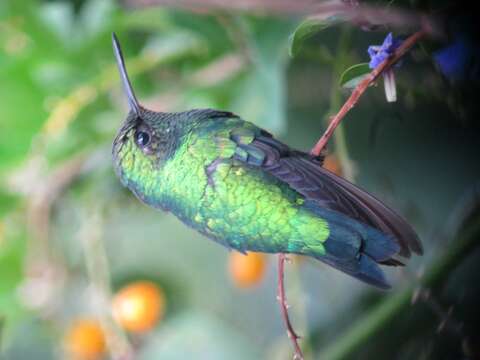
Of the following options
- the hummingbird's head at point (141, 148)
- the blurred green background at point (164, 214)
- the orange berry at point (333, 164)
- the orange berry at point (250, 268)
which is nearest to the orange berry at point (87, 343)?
the blurred green background at point (164, 214)

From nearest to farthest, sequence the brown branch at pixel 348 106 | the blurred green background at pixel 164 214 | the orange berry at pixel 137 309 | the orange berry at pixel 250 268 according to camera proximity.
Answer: the brown branch at pixel 348 106 → the blurred green background at pixel 164 214 → the orange berry at pixel 250 268 → the orange berry at pixel 137 309

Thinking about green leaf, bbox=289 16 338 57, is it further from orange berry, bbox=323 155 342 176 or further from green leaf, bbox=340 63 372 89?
orange berry, bbox=323 155 342 176

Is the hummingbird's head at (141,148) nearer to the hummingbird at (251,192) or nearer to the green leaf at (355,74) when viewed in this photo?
the hummingbird at (251,192)

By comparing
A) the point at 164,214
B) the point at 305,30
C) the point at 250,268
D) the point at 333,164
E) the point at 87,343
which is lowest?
the point at 87,343

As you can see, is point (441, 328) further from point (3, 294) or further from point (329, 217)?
point (3, 294)

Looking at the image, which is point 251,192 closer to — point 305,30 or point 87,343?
point 305,30

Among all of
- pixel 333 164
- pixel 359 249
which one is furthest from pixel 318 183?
pixel 333 164
